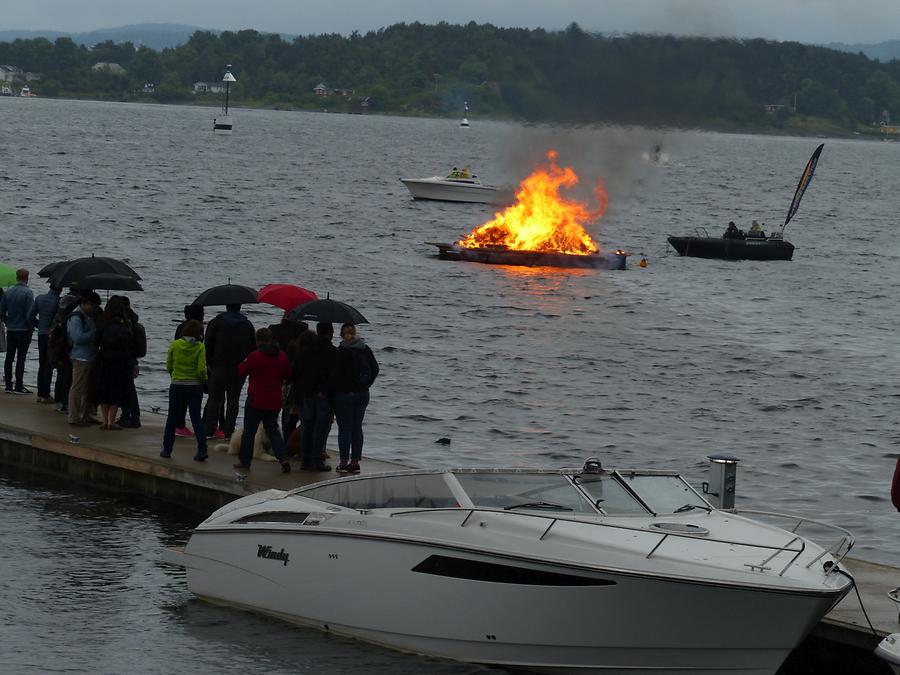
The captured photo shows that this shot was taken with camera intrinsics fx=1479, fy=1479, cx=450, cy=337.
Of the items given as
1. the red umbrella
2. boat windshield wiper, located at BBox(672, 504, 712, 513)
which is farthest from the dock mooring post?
the red umbrella

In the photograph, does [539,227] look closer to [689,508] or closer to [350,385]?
[350,385]

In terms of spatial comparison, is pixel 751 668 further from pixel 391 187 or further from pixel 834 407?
pixel 391 187

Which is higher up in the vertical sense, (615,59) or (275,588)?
(615,59)

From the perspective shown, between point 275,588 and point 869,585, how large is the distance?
5911 millimetres

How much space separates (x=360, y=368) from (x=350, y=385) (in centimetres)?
25

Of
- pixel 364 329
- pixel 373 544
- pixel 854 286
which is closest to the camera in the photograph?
pixel 373 544

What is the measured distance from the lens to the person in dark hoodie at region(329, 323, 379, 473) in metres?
18.1

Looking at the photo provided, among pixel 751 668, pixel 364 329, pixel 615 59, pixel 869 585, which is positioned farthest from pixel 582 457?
pixel 615 59

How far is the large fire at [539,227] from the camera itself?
6425cm

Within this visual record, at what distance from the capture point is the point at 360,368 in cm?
1816

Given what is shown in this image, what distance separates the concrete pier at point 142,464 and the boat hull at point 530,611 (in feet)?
8.24

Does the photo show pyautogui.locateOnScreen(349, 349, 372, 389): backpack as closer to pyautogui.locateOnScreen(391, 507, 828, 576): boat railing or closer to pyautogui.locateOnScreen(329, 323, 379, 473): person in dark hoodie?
pyautogui.locateOnScreen(329, 323, 379, 473): person in dark hoodie

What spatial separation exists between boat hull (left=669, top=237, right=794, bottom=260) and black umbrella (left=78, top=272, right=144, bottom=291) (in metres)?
54.8

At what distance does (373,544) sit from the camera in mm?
13766
